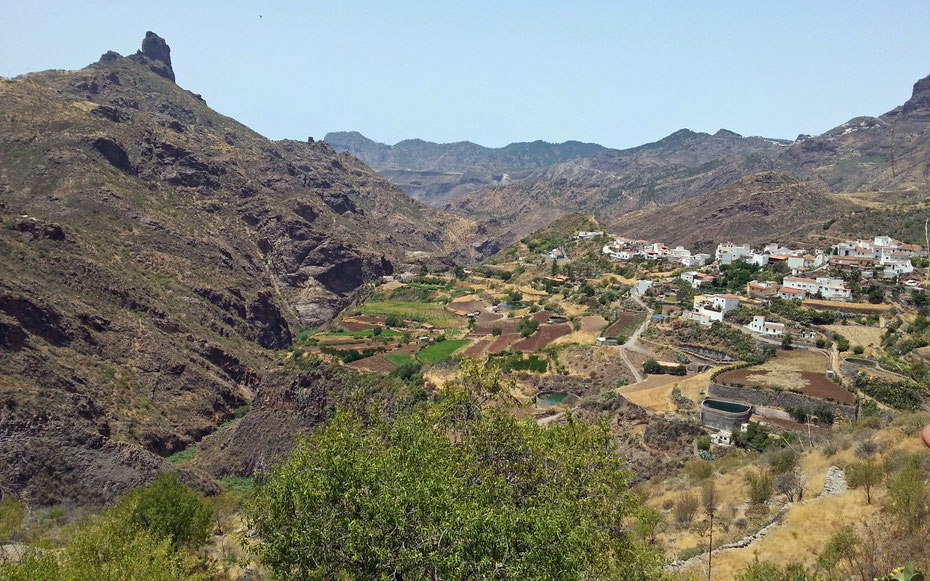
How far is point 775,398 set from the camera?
4016 centimetres

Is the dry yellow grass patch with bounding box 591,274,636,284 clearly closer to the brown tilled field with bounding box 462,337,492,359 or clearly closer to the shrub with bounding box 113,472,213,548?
the brown tilled field with bounding box 462,337,492,359

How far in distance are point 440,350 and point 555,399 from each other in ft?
64.1

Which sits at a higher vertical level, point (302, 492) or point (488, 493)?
point (302, 492)

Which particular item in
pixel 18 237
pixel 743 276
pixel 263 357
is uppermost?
pixel 18 237

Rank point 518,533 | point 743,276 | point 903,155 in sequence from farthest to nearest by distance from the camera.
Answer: point 903,155, point 743,276, point 518,533

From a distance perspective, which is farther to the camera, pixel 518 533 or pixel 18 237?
pixel 18 237

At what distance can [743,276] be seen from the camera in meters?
78.1

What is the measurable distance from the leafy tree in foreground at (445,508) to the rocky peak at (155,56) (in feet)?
704

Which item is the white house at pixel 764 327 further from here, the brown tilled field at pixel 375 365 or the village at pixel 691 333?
the brown tilled field at pixel 375 365

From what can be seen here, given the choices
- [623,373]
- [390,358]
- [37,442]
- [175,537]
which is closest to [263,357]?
[390,358]

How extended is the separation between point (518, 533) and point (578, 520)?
343 centimetres

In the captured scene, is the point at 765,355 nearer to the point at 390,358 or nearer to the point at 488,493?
the point at 390,358

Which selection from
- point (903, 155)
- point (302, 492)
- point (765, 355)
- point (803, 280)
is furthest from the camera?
point (903, 155)

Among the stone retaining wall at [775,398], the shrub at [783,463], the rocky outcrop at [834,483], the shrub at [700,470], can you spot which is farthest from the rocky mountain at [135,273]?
the stone retaining wall at [775,398]
